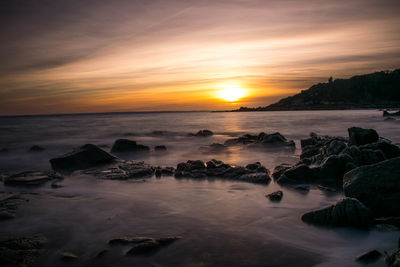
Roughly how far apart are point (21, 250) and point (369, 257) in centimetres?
407

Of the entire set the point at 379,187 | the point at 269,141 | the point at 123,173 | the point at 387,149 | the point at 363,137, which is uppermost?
the point at 363,137

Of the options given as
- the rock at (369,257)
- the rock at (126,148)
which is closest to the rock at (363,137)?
the rock at (369,257)

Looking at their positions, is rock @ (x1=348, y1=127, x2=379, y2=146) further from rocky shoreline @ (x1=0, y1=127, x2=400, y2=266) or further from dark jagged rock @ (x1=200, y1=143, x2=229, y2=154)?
dark jagged rock @ (x1=200, y1=143, x2=229, y2=154)

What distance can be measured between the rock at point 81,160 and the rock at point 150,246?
5.98 m

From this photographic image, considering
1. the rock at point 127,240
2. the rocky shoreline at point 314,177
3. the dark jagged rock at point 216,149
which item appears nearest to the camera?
the rock at point 127,240

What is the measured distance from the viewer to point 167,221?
436 centimetres

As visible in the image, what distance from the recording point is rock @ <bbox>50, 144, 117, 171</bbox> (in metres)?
8.80

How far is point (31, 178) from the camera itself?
7.07m

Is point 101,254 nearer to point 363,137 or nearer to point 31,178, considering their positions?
point 31,178

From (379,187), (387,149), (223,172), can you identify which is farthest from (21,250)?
(387,149)

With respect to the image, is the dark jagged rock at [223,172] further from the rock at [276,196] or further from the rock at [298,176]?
the rock at [276,196]

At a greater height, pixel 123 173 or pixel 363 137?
pixel 363 137

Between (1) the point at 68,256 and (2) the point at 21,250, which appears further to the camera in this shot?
(2) the point at 21,250

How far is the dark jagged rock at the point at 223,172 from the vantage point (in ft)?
22.2
